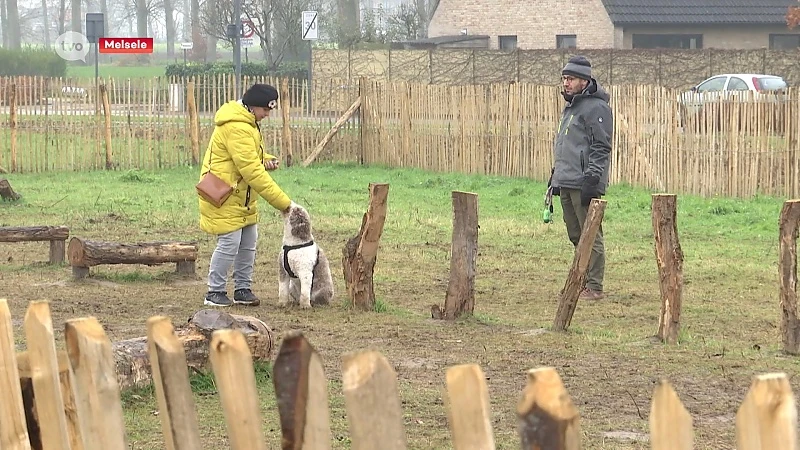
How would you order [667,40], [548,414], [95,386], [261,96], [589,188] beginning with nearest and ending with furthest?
[548,414] < [95,386] < [261,96] < [589,188] < [667,40]

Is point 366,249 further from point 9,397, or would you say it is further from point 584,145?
point 9,397

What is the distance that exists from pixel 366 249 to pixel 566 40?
1499 inches

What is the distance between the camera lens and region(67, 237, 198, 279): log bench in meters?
10.4

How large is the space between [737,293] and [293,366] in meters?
8.90

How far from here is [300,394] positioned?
6.91 feet

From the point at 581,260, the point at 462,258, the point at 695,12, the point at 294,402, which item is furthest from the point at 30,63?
the point at 294,402

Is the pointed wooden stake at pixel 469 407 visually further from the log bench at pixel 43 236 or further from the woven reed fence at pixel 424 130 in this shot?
the woven reed fence at pixel 424 130

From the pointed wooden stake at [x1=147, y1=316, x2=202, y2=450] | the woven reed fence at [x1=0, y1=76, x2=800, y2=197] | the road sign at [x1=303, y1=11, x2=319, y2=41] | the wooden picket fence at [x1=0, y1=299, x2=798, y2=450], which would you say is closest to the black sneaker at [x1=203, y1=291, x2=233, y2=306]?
the wooden picket fence at [x1=0, y1=299, x2=798, y2=450]

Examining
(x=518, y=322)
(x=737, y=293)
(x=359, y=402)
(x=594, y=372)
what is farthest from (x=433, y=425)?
(x=737, y=293)

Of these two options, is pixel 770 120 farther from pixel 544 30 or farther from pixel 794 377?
pixel 544 30

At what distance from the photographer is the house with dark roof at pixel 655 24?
44.0 metres

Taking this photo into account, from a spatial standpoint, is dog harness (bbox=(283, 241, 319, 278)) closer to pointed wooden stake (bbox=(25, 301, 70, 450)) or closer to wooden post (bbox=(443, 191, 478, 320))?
wooden post (bbox=(443, 191, 478, 320))

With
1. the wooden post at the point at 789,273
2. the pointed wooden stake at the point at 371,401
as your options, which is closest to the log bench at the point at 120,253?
the wooden post at the point at 789,273

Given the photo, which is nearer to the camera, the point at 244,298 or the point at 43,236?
the point at 244,298
